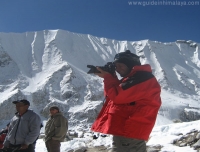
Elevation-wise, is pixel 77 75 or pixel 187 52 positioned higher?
pixel 187 52

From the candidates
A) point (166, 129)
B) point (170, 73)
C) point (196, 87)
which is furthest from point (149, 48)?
point (166, 129)

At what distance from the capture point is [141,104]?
118 inches

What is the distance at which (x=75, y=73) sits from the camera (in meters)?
57.6

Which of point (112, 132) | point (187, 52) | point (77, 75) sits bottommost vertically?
point (112, 132)

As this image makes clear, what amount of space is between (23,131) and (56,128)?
1.70 metres

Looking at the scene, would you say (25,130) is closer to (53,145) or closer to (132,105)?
(53,145)

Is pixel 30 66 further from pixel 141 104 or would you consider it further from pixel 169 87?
pixel 141 104

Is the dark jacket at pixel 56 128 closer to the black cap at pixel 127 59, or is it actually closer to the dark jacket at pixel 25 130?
the dark jacket at pixel 25 130

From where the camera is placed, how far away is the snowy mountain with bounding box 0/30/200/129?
154 ft

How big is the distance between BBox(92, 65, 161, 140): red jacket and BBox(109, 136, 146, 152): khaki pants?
0.09 meters

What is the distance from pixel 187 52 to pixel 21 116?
305 ft

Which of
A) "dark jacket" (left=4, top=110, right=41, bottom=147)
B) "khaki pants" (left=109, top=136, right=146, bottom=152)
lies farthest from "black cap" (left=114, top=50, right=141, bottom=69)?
"dark jacket" (left=4, top=110, right=41, bottom=147)

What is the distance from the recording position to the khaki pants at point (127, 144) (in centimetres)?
298

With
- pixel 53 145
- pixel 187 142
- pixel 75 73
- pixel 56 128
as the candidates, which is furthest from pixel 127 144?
pixel 75 73
